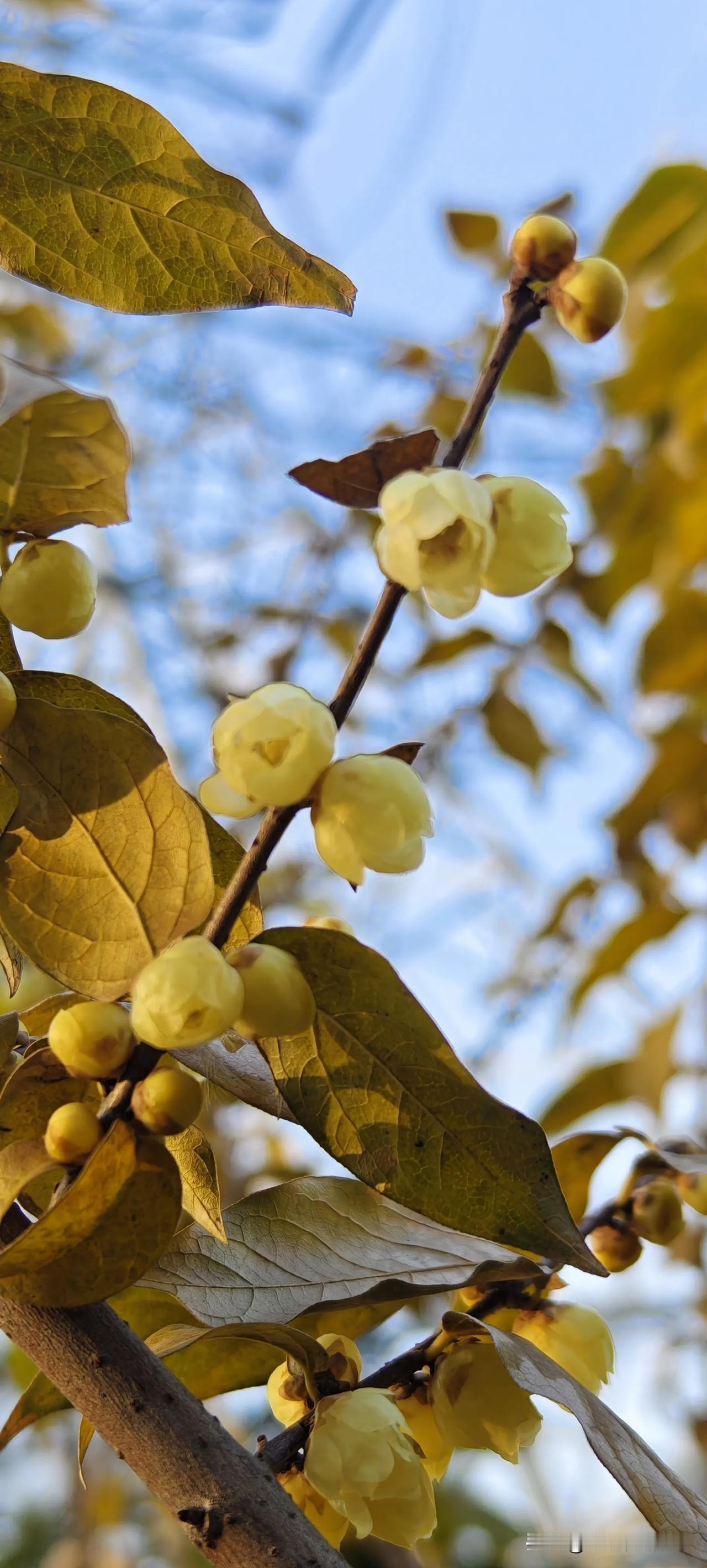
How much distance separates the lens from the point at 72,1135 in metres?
0.25

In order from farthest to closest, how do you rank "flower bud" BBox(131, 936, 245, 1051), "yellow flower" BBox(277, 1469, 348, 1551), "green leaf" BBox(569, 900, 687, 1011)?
"green leaf" BBox(569, 900, 687, 1011) < "yellow flower" BBox(277, 1469, 348, 1551) < "flower bud" BBox(131, 936, 245, 1051)

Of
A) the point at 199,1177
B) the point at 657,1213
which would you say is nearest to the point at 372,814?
the point at 199,1177

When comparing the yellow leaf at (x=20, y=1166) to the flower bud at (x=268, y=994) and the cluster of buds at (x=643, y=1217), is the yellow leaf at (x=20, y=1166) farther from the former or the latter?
the cluster of buds at (x=643, y=1217)

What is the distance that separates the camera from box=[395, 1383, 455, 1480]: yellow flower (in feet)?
1.14

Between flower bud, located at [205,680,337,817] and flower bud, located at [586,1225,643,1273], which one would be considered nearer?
flower bud, located at [205,680,337,817]

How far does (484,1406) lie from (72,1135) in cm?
15

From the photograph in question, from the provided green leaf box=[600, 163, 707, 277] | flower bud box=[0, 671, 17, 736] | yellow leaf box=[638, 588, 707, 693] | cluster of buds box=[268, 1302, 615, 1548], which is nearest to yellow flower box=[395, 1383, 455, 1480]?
cluster of buds box=[268, 1302, 615, 1548]

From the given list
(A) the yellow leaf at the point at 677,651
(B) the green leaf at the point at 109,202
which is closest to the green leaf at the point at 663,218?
(A) the yellow leaf at the point at 677,651

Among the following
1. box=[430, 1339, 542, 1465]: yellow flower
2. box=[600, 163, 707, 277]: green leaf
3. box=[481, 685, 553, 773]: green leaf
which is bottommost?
box=[430, 1339, 542, 1465]: yellow flower

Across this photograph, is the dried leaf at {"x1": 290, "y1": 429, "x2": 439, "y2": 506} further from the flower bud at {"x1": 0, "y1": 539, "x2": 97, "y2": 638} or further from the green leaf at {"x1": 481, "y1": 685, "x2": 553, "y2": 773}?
the green leaf at {"x1": 481, "y1": 685, "x2": 553, "y2": 773}

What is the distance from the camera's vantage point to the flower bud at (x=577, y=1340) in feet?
1.18

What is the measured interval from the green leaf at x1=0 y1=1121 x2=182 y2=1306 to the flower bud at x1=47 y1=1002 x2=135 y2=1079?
0.5 inches

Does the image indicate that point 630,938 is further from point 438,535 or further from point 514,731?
point 438,535

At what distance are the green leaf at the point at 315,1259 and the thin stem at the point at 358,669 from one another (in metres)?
0.11
